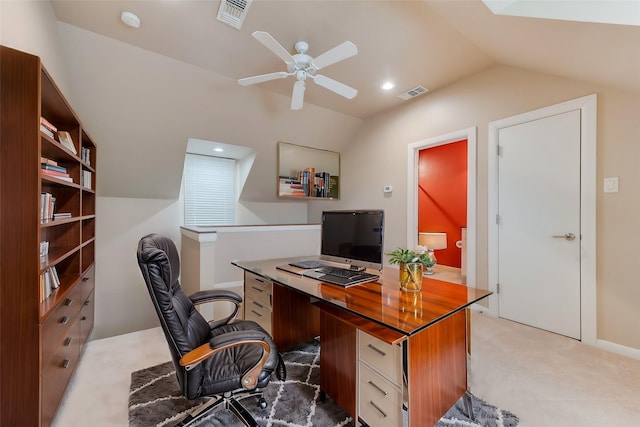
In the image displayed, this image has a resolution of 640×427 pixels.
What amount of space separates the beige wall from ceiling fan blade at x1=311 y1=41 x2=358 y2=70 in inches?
75.1

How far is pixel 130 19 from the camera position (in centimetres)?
220

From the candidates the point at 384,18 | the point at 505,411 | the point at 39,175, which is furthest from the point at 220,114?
the point at 505,411

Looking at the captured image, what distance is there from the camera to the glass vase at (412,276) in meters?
1.53

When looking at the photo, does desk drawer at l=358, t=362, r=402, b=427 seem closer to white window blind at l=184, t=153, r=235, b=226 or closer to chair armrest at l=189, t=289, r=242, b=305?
chair armrest at l=189, t=289, r=242, b=305

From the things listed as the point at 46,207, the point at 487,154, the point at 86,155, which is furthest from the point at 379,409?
the point at 86,155

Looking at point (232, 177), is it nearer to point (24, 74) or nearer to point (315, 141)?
point (315, 141)

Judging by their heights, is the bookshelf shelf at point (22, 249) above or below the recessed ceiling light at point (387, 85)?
below

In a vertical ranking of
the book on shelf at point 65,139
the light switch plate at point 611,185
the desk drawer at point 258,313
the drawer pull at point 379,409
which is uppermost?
the book on shelf at point 65,139

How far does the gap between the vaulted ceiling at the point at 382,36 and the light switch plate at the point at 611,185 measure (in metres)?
0.70

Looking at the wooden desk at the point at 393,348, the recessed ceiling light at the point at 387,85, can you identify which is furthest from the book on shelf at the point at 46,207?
the recessed ceiling light at the point at 387,85

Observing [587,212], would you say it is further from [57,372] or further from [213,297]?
[57,372]

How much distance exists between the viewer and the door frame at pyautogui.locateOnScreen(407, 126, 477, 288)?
3.18m

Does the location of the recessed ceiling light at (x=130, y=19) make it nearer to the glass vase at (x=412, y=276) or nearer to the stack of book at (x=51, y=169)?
the stack of book at (x=51, y=169)

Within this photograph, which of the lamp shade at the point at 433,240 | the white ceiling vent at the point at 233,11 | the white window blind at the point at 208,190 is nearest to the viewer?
the white ceiling vent at the point at 233,11
